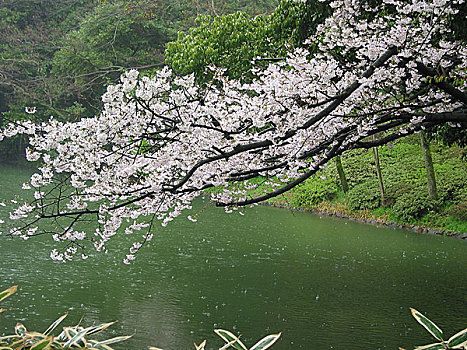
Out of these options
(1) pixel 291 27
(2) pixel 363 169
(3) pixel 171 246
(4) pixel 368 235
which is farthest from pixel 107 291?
(2) pixel 363 169

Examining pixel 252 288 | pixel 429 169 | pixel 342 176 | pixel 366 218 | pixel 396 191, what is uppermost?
pixel 342 176

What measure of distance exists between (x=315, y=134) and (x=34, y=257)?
4690 mm

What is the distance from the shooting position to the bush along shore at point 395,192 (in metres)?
10.6

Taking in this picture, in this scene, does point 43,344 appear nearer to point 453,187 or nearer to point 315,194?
point 453,187

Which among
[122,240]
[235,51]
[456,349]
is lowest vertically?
[456,349]

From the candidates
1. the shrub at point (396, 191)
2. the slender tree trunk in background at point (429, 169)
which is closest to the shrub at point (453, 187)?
the slender tree trunk in background at point (429, 169)

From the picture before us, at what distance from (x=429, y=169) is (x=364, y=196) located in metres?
1.98

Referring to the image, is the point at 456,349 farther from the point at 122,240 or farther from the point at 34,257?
the point at 122,240

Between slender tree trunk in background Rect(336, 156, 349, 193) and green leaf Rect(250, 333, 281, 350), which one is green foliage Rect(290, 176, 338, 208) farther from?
green leaf Rect(250, 333, 281, 350)

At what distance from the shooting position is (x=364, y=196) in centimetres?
1211

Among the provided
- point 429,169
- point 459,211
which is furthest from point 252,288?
point 429,169

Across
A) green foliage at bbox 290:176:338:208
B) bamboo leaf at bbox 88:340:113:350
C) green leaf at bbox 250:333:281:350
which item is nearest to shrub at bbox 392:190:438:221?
green foliage at bbox 290:176:338:208

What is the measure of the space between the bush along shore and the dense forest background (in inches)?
1.1

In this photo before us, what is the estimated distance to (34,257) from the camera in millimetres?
6766
